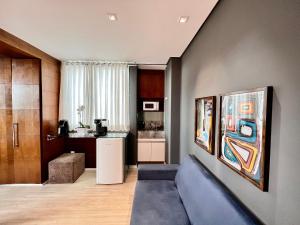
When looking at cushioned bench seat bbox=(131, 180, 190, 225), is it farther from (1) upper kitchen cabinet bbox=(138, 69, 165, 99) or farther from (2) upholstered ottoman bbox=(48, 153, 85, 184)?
(1) upper kitchen cabinet bbox=(138, 69, 165, 99)

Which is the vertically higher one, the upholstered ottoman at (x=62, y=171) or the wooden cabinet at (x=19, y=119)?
the wooden cabinet at (x=19, y=119)

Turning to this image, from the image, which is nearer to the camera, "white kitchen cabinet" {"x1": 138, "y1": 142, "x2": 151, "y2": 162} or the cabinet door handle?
the cabinet door handle

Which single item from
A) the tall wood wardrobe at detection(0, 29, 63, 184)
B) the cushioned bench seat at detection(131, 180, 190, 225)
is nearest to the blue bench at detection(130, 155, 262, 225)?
the cushioned bench seat at detection(131, 180, 190, 225)

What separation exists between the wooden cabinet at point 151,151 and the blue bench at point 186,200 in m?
1.64

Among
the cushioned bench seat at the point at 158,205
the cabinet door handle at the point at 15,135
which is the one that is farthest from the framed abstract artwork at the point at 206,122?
the cabinet door handle at the point at 15,135

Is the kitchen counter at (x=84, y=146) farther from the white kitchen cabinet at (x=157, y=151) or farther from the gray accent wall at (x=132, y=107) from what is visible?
the white kitchen cabinet at (x=157, y=151)

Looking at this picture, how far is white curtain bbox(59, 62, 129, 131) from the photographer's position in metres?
4.14

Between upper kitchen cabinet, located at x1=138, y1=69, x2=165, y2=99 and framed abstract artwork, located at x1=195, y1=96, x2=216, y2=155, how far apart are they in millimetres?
2402

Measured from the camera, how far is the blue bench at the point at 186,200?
4.07 feet

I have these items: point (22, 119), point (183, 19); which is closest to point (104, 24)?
point (183, 19)

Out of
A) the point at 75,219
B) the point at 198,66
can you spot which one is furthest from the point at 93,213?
the point at 198,66

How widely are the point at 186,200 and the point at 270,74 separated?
4.91 feet

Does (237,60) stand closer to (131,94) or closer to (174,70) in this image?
(174,70)

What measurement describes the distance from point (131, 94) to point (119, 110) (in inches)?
19.2
